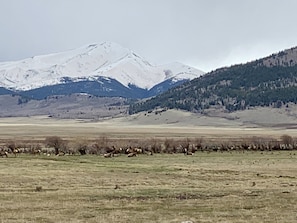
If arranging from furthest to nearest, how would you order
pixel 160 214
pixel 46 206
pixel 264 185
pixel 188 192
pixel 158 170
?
pixel 158 170 → pixel 264 185 → pixel 188 192 → pixel 46 206 → pixel 160 214

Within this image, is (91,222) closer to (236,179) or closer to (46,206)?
(46,206)

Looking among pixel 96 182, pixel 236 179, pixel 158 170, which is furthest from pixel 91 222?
pixel 158 170

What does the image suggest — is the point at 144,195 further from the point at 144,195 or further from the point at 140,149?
the point at 140,149

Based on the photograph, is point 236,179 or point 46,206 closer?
point 46,206

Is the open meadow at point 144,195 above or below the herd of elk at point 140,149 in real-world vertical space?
below

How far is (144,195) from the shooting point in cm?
3356

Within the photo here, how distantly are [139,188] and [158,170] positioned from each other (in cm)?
1538

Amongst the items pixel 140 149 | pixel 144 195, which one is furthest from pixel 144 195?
pixel 140 149

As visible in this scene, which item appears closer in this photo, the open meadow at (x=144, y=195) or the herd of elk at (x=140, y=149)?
the open meadow at (x=144, y=195)

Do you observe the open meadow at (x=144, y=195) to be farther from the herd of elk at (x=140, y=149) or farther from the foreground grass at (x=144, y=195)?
the herd of elk at (x=140, y=149)

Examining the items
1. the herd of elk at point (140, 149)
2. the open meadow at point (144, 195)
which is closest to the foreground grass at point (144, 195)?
the open meadow at point (144, 195)

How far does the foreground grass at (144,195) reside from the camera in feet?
87.8

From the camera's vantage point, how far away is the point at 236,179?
4431 cm

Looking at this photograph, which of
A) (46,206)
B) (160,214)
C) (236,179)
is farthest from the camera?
(236,179)
